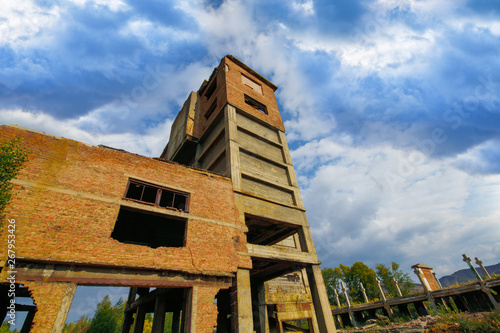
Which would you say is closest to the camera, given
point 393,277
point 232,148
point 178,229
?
point 232,148

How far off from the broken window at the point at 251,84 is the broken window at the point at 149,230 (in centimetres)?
1178

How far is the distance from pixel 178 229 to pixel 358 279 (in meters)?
40.9

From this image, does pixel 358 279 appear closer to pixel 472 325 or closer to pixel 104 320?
pixel 472 325

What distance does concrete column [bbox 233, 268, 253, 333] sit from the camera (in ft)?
22.8

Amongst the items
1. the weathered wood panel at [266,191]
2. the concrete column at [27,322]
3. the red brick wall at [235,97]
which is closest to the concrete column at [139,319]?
the concrete column at [27,322]

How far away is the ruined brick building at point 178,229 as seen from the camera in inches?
225

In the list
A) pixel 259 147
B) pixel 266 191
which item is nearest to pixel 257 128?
pixel 259 147

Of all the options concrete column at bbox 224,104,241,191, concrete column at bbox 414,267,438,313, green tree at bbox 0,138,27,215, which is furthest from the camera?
concrete column at bbox 414,267,438,313

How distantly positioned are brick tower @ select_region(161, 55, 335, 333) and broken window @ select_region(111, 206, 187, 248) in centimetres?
391

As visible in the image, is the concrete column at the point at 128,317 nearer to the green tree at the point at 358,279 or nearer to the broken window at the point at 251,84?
the broken window at the point at 251,84

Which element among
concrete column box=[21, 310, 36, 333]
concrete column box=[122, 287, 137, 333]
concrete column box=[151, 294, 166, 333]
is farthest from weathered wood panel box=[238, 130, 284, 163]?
concrete column box=[21, 310, 36, 333]

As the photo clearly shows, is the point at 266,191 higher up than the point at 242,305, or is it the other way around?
the point at 266,191

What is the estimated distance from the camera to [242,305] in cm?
728

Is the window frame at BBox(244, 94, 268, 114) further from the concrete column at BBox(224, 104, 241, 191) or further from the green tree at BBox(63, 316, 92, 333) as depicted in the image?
the green tree at BBox(63, 316, 92, 333)
